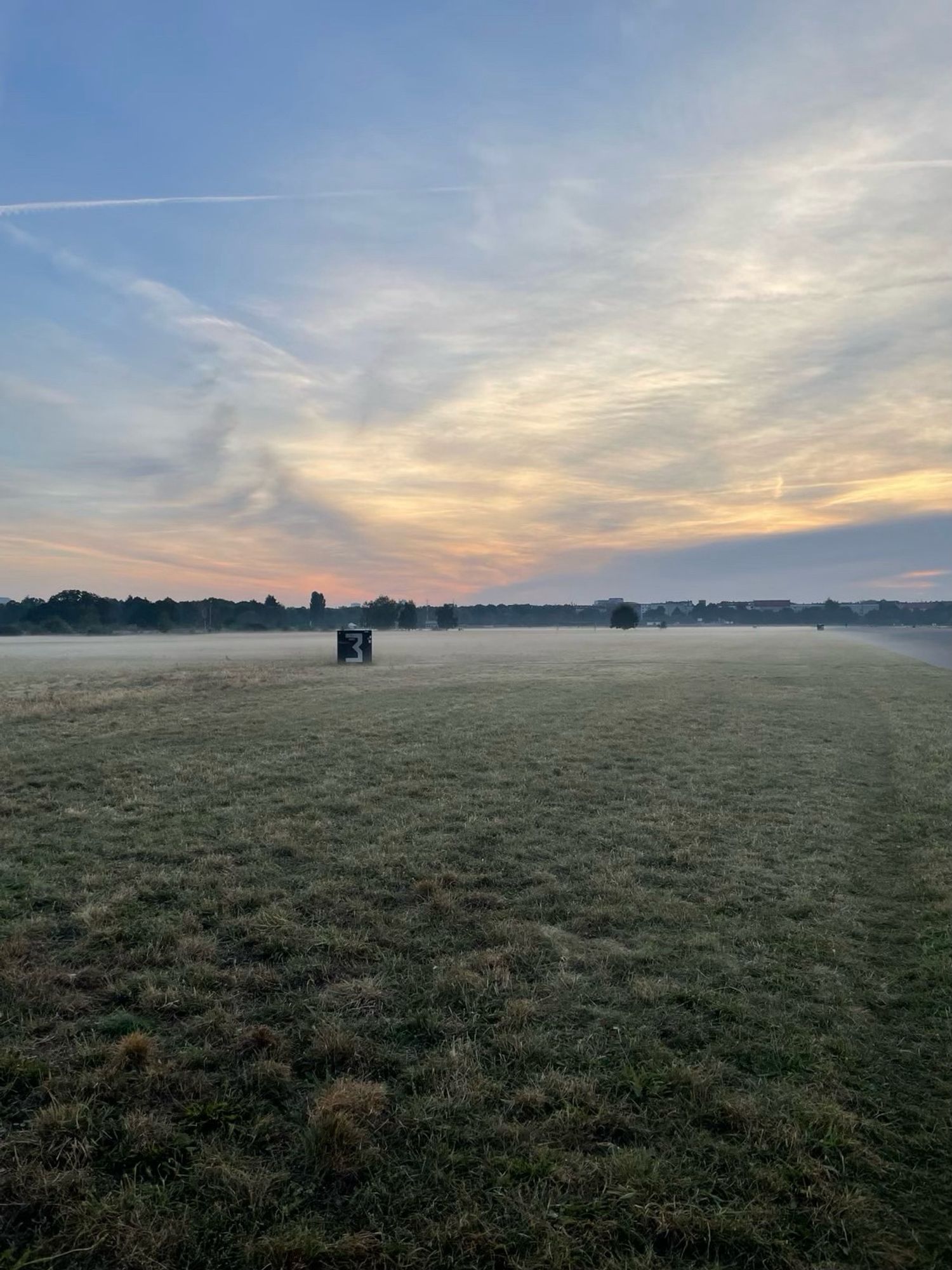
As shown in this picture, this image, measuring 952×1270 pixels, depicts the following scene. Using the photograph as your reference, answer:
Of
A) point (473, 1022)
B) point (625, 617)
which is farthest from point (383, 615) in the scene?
point (473, 1022)

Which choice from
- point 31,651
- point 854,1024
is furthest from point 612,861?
point 31,651

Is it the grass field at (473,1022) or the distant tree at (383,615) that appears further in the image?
the distant tree at (383,615)

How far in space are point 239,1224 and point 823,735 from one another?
58.0ft

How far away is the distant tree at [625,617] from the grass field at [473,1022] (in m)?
182

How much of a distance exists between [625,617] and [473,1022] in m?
191

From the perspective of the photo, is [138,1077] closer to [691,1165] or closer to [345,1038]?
[345,1038]

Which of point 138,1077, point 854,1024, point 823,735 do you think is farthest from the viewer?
point 823,735

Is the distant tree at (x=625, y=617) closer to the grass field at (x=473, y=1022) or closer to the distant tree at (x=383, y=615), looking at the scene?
the distant tree at (x=383, y=615)

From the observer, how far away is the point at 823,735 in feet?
59.9

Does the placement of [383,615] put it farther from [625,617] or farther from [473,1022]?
[473,1022]

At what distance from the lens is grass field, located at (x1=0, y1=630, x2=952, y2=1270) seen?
3.39 meters

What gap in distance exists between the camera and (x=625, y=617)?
19238 centimetres

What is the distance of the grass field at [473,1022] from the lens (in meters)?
3.39

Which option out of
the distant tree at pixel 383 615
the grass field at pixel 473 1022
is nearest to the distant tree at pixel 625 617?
the distant tree at pixel 383 615
